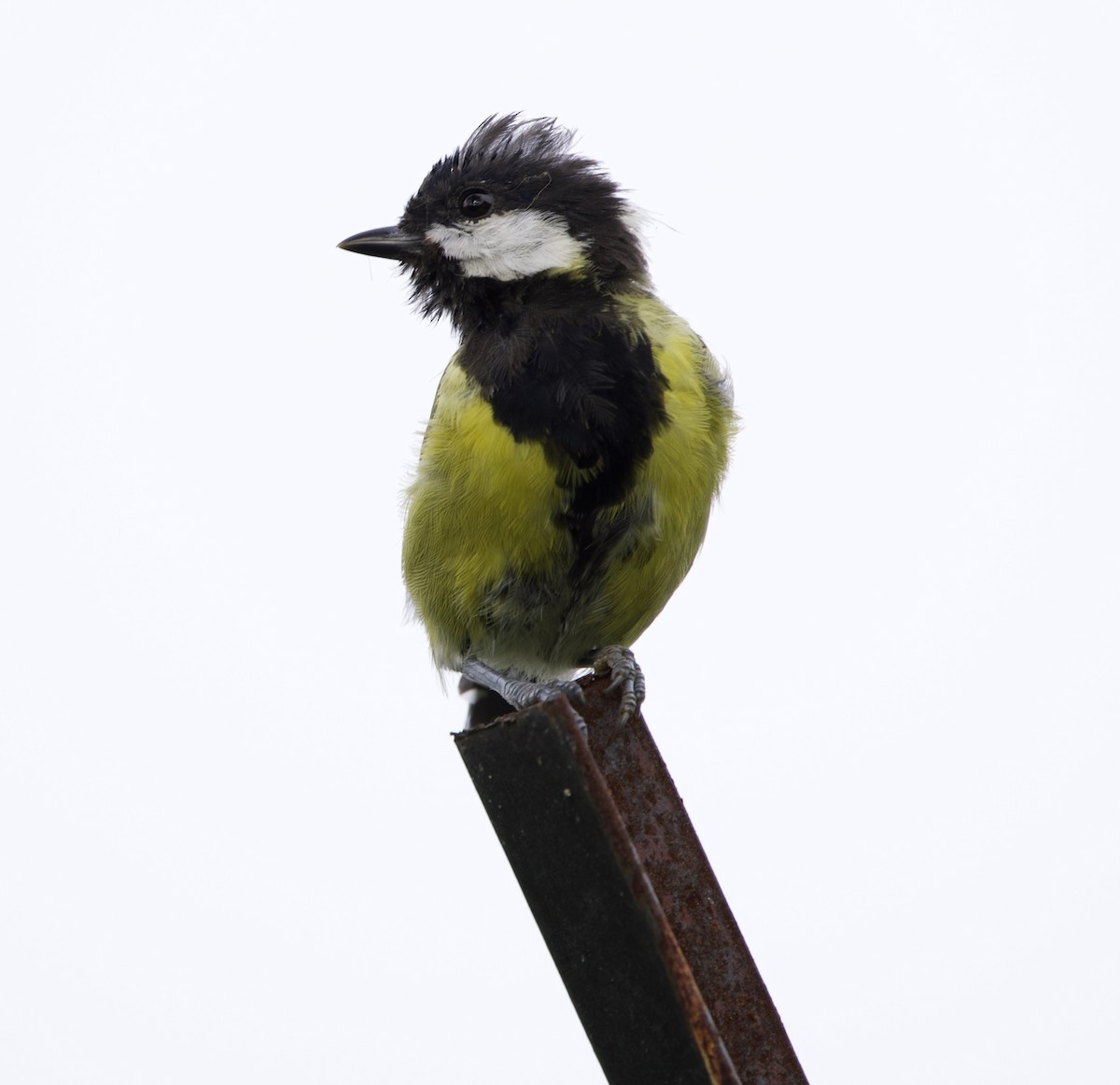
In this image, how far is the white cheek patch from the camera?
3.53m

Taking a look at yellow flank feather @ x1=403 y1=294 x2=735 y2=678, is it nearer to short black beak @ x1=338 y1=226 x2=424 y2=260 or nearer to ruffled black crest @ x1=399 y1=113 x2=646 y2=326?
ruffled black crest @ x1=399 y1=113 x2=646 y2=326

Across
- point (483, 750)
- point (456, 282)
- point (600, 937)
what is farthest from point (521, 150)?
point (600, 937)

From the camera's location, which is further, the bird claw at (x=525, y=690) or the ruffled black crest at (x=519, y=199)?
the ruffled black crest at (x=519, y=199)

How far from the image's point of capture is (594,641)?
12.0 feet

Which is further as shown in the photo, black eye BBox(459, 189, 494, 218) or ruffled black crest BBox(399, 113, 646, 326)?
black eye BBox(459, 189, 494, 218)

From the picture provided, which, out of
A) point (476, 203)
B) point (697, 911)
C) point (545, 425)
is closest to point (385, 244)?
point (476, 203)

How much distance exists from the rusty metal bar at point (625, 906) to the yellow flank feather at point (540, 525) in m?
0.90

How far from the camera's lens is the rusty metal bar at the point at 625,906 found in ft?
7.14

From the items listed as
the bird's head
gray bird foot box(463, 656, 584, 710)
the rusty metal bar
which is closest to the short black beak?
the bird's head

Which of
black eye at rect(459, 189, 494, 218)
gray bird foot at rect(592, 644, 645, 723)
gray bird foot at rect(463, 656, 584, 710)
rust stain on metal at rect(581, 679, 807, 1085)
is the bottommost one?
rust stain on metal at rect(581, 679, 807, 1085)

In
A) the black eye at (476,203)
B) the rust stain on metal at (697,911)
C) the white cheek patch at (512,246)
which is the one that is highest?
the black eye at (476,203)

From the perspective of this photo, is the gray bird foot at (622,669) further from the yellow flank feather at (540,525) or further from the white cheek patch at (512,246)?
the white cheek patch at (512,246)

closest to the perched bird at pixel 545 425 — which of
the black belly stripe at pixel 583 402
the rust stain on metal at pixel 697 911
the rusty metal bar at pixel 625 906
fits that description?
the black belly stripe at pixel 583 402

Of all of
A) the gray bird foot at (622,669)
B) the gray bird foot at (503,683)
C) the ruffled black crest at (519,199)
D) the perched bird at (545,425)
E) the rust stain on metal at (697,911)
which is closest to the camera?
the rust stain on metal at (697,911)
